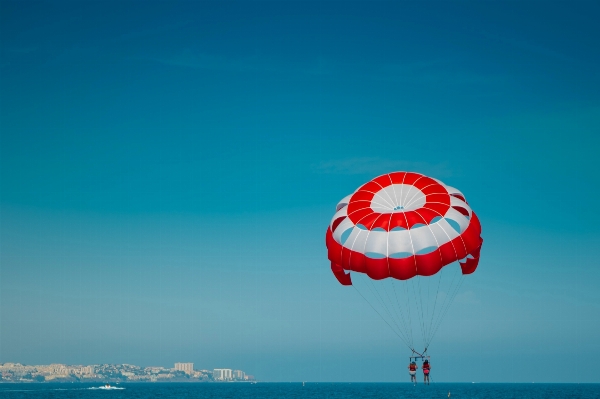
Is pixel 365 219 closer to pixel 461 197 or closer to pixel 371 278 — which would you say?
pixel 371 278

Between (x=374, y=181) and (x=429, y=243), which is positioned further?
(x=374, y=181)

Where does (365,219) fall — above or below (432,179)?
below
